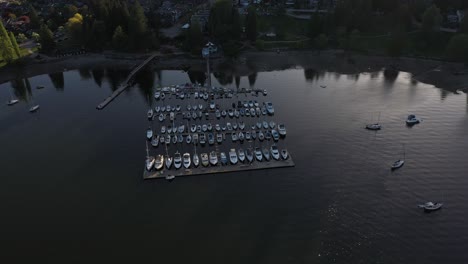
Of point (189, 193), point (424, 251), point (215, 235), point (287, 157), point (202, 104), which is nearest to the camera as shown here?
point (424, 251)

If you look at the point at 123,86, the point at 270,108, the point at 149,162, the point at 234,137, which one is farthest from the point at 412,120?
the point at 123,86

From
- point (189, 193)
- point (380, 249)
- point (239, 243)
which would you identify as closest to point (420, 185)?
point (380, 249)

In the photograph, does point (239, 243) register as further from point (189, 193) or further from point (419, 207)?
point (419, 207)

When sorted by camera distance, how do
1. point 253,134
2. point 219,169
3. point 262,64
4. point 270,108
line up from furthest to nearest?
point 262,64 < point 270,108 < point 253,134 < point 219,169

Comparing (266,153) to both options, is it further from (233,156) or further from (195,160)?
(195,160)

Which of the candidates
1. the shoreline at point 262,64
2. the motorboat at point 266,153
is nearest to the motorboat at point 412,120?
the shoreline at point 262,64

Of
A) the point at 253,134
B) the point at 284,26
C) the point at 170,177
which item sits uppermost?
the point at 284,26
